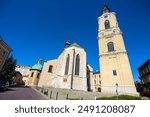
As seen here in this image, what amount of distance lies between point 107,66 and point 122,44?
6.69 metres

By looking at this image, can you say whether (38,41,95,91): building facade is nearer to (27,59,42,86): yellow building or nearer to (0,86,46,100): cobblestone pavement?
(0,86,46,100): cobblestone pavement

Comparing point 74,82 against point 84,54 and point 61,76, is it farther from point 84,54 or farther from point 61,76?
point 84,54

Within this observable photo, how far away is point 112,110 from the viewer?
4.41 meters

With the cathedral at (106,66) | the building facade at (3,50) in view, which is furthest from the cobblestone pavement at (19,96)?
the building facade at (3,50)

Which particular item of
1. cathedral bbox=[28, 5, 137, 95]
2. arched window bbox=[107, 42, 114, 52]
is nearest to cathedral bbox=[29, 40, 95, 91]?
cathedral bbox=[28, 5, 137, 95]

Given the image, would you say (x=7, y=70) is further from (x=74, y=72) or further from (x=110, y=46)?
(x=110, y=46)

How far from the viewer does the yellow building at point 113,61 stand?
68.1 feet

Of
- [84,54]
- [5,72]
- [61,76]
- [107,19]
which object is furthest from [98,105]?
[107,19]

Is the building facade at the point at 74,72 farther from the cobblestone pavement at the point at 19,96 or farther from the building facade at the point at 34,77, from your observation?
the building facade at the point at 34,77

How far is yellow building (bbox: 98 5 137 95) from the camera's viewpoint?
68.1ft

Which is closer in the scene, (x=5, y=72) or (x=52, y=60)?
(x=5, y=72)

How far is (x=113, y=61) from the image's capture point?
23641 millimetres

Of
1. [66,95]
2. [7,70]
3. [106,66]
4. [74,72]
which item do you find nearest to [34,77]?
[7,70]

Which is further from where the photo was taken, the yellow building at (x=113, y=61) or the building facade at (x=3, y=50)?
the building facade at (x=3, y=50)
